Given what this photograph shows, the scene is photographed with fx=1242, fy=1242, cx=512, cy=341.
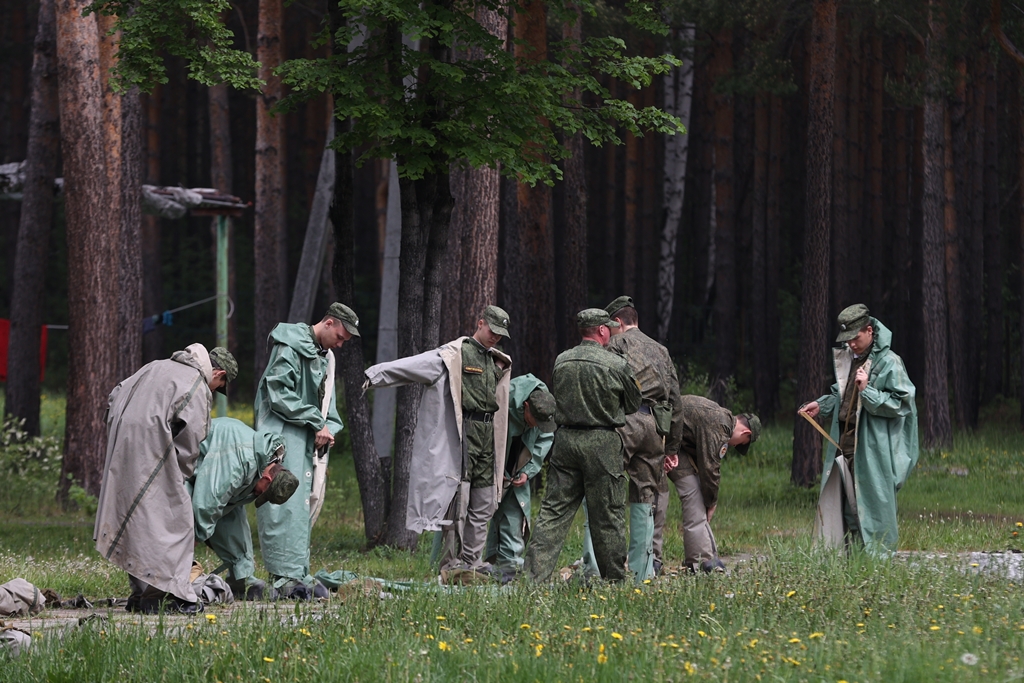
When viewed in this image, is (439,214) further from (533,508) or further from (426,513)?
(533,508)

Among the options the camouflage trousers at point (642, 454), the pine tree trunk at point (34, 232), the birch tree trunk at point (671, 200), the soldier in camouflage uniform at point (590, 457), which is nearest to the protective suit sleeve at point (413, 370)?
the soldier in camouflage uniform at point (590, 457)

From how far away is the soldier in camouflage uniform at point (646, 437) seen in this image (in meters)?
8.48

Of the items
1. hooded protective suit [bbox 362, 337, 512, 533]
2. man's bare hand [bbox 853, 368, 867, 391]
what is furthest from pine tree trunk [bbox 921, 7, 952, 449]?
hooded protective suit [bbox 362, 337, 512, 533]

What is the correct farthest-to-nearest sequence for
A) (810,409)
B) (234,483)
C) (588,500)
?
(810,409), (588,500), (234,483)

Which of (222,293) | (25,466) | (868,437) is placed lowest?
(25,466)

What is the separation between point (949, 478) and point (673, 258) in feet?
38.3

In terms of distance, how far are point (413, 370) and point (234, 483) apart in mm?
1596

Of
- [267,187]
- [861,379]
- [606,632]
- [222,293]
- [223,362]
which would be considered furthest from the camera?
[267,187]

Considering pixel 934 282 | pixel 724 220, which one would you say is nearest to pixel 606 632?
pixel 934 282

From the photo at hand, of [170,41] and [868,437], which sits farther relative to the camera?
[170,41]

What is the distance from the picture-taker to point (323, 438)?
8.36 metres

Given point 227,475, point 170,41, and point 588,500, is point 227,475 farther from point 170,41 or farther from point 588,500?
point 170,41

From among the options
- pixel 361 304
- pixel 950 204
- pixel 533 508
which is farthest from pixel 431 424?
pixel 361 304

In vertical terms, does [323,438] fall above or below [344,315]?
below
